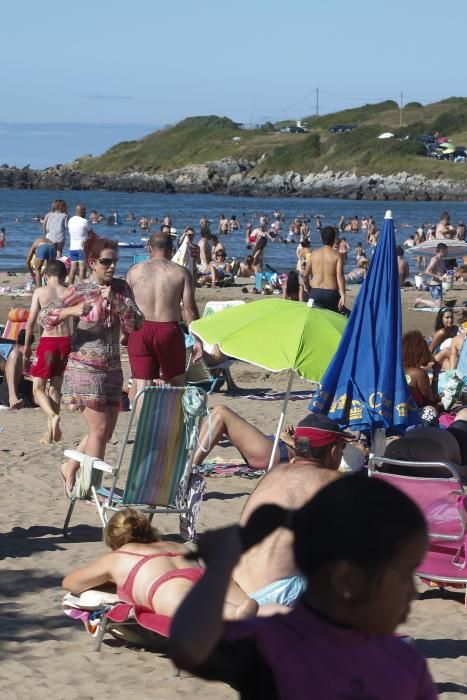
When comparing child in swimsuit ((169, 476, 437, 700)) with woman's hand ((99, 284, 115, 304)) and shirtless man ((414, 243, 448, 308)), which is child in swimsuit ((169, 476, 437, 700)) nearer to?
woman's hand ((99, 284, 115, 304))

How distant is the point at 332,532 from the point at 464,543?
13.3ft

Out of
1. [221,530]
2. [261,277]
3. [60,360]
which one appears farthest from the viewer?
[261,277]

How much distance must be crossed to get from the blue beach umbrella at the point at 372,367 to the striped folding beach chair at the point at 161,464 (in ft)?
3.78

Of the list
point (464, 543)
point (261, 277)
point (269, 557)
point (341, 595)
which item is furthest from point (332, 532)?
point (261, 277)

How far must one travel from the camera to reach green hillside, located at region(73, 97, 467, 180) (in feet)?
363

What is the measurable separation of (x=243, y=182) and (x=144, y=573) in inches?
4271

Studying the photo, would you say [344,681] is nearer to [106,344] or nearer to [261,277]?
[106,344]

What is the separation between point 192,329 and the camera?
6879 mm

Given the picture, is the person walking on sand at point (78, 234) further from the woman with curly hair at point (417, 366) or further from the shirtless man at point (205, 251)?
the woman with curly hair at point (417, 366)

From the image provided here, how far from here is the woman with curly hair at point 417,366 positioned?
340 inches

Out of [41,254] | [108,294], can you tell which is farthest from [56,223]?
[108,294]

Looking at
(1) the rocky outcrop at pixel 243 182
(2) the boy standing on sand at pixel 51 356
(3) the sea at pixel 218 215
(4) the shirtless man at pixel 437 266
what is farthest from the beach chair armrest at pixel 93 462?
(1) the rocky outcrop at pixel 243 182

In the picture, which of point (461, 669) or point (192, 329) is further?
point (192, 329)

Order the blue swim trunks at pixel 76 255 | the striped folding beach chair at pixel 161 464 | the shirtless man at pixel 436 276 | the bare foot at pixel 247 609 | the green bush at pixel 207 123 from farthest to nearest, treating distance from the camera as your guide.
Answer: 1. the green bush at pixel 207 123
2. the shirtless man at pixel 436 276
3. the blue swim trunks at pixel 76 255
4. the striped folding beach chair at pixel 161 464
5. the bare foot at pixel 247 609
